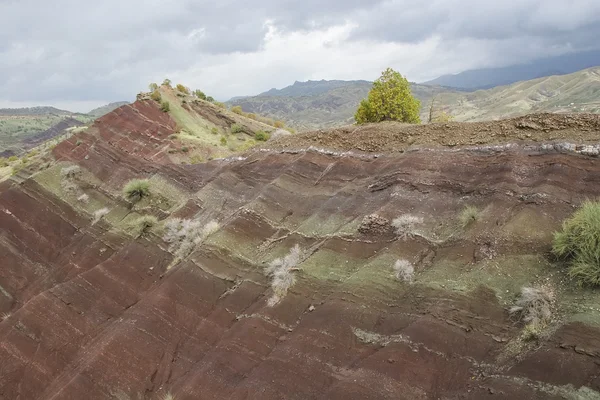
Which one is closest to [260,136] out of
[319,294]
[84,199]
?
[84,199]

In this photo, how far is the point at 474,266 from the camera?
44.4ft

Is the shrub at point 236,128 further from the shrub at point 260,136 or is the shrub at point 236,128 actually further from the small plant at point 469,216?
the small plant at point 469,216

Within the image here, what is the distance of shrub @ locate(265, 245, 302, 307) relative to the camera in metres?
16.2

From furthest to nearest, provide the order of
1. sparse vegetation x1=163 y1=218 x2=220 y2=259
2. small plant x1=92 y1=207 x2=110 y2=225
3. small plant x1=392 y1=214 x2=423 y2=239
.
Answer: small plant x1=92 y1=207 x2=110 y2=225 < sparse vegetation x1=163 y1=218 x2=220 y2=259 < small plant x1=392 y1=214 x2=423 y2=239

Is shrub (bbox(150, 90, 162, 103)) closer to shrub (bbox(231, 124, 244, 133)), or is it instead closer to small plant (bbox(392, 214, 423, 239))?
shrub (bbox(231, 124, 244, 133))

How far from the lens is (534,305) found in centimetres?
1124

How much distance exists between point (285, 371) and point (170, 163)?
64.8ft

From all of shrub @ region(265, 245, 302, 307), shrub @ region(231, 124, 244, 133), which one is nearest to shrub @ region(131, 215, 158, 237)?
shrub @ region(265, 245, 302, 307)

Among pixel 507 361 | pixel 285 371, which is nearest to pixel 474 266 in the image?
pixel 507 361

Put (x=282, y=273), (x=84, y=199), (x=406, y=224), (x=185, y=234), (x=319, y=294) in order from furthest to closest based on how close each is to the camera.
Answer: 1. (x=84, y=199)
2. (x=185, y=234)
3. (x=282, y=273)
4. (x=406, y=224)
5. (x=319, y=294)

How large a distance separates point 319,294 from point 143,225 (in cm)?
1273

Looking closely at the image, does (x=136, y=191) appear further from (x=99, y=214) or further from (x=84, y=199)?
(x=84, y=199)

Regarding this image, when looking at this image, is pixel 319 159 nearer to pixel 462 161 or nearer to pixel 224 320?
pixel 462 161

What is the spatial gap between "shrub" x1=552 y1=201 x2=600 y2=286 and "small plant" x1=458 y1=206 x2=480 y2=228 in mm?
2703
